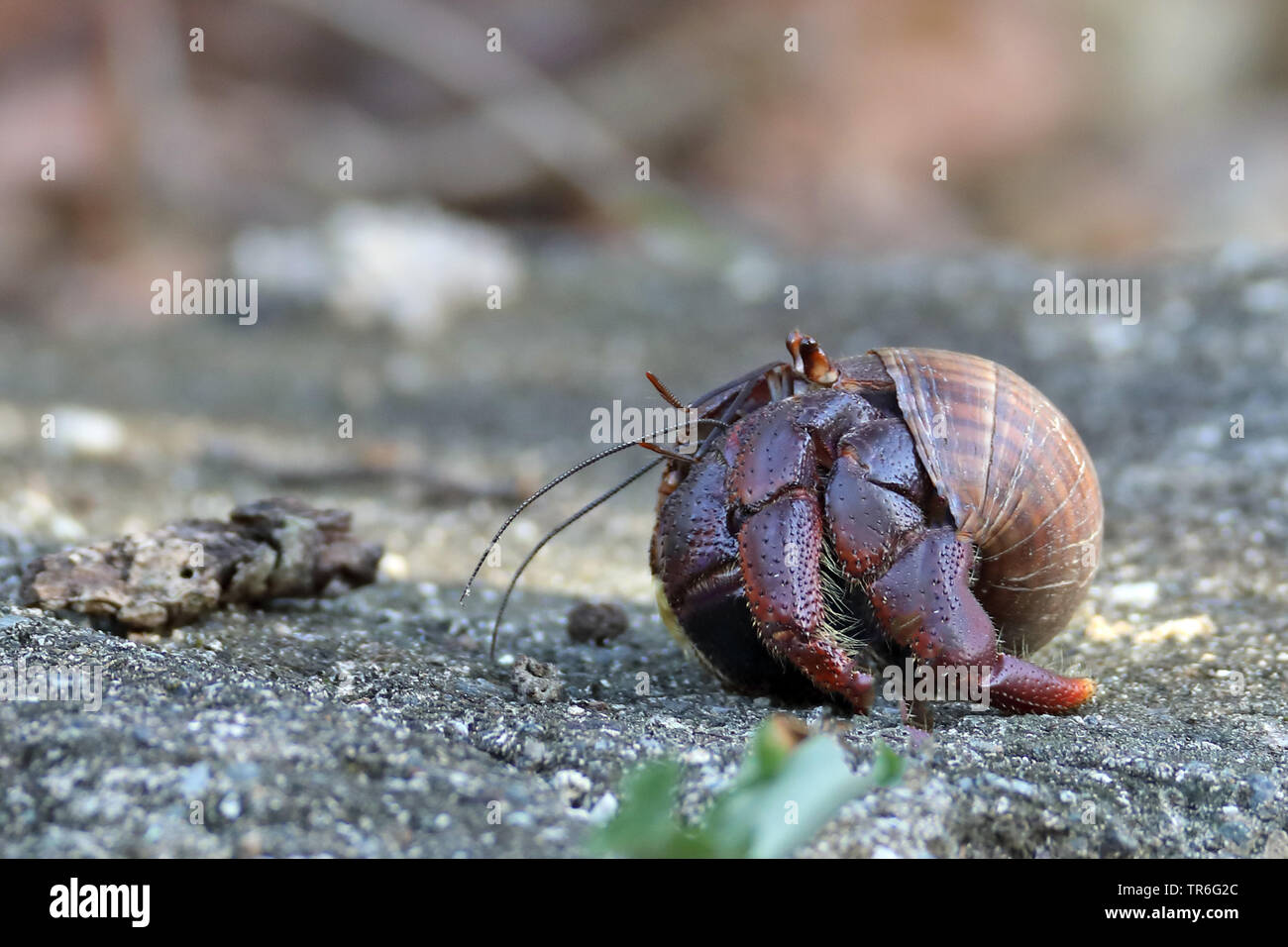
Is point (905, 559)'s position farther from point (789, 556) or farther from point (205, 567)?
point (205, 567)

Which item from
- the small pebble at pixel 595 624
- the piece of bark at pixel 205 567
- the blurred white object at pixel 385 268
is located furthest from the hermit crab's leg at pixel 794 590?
the blurred white object at pixel 385 268

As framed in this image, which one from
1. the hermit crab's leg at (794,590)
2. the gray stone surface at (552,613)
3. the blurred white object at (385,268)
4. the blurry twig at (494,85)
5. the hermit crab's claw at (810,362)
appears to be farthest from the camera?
the blurry twig at (494,85)

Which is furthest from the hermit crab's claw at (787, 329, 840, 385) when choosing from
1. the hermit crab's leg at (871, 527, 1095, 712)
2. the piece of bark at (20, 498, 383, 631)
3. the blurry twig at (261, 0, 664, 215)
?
the blurry twig at (261, 0, 664, 215)

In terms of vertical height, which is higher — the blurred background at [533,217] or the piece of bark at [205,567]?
the blurred background at [533,217]

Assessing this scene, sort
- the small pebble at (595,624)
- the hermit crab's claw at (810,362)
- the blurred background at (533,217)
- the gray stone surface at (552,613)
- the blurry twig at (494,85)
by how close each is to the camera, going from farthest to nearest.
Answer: the blurry twig at (494,85) → the blurred background at (533,217) → the small pebble at (595,624) → the hermit crab's claw at (810,362) → the gray stone surface at (552,613)

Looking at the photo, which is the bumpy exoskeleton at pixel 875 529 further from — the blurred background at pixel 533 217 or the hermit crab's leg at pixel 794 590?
the blurred background at pixel 533 217

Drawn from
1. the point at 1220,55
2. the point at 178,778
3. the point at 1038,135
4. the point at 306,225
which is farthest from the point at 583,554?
the point at 1220,55

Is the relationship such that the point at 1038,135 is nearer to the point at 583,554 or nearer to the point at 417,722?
the point at 583,554

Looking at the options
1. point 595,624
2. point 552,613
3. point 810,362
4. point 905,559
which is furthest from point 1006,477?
point 552,613
